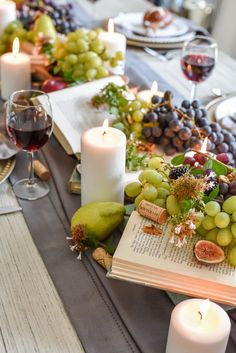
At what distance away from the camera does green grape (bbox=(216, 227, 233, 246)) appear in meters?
0.85

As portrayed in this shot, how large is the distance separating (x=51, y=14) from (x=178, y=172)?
41.7 inches

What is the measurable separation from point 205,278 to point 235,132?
1.91ft

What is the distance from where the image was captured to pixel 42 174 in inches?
46.2

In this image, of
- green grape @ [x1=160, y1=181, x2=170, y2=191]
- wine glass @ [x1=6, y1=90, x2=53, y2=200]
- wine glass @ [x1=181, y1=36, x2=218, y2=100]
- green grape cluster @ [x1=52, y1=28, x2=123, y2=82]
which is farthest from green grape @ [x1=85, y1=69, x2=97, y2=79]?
green grape @ [x1=160, y1=181, x2=170, y2=191]

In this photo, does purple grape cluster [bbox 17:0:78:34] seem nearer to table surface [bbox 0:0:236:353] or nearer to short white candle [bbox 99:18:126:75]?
short white candle [bbox 99:18:126:75]

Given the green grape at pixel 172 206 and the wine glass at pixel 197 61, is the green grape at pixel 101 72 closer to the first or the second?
the wine glass at pixel 197 61

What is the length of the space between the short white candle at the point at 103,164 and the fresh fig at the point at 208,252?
219 millimetres

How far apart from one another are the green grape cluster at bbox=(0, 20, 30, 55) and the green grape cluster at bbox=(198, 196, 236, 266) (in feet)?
3.40

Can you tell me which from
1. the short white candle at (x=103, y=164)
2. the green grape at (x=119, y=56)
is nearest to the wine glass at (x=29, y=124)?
the short white candle at (x=103, y=164)

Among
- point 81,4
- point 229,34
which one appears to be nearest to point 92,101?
point 81,4

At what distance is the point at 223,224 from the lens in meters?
0.85

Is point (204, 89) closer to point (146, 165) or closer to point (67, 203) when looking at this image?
point (146, 165)

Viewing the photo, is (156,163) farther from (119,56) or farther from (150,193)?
(119,56)

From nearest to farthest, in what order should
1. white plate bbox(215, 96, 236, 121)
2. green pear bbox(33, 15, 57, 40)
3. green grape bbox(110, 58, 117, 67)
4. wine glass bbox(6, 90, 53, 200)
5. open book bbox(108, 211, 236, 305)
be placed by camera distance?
open book bbox(108, 211, 236, 305), wine glass bbox(6, 90, 53, 200), white plate bbox(215, 96, 236, 121), green grape bbox(110, 58, 117, 67), green pear bbox(33, 15, 57, 40)
